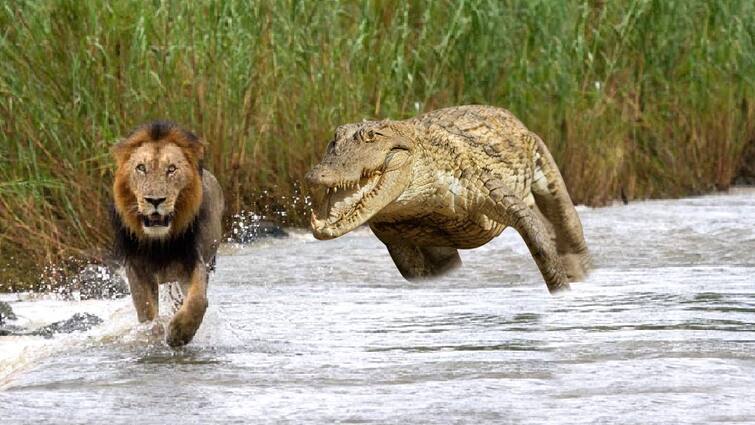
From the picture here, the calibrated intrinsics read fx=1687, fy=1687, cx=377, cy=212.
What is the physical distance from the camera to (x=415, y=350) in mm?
6871

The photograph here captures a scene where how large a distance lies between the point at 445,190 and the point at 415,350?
1.26 m

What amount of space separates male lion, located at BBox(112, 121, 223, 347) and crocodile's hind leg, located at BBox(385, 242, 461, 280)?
122 centimetres

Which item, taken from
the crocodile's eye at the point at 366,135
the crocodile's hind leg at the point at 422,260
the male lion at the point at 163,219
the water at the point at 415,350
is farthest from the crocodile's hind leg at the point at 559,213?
the male lion at the point at 163,219

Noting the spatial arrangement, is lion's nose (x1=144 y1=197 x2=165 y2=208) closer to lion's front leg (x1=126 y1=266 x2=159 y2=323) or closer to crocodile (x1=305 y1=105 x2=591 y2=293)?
lion's front leg (x1=126 y1=266 x2=159 y2=323)

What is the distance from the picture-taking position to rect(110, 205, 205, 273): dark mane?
23.3 ft

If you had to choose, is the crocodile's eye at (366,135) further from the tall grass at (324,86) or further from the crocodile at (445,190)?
the tall grass at (324,86)

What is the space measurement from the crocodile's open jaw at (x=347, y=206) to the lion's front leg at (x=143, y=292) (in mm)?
773

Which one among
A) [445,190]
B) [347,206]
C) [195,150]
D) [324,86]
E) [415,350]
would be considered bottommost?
[324,86]

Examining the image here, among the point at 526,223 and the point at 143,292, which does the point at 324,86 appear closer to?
the point at 526,223

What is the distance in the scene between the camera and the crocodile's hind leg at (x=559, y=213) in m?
8.98

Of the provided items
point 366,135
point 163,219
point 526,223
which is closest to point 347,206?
point 366,135

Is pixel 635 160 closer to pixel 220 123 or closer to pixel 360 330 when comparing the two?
pixel 220 123

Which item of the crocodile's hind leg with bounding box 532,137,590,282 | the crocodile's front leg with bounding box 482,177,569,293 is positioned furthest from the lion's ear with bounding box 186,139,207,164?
the crocodile's hind leg with bounding box 532,137,590,282

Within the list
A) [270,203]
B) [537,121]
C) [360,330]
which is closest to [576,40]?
[537,121]
